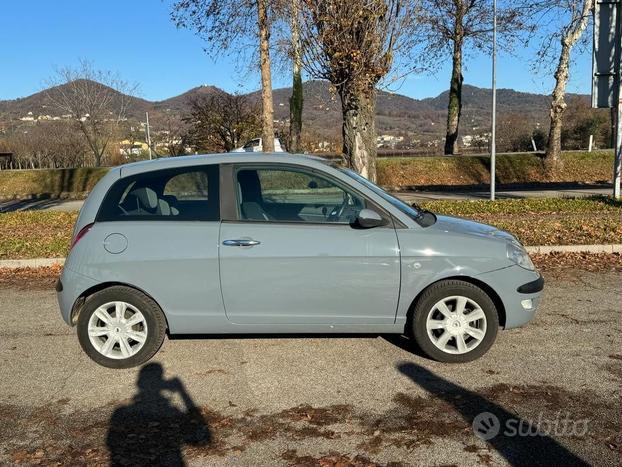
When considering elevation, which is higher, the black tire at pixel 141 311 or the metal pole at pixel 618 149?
the metal pole at pixel 618 149

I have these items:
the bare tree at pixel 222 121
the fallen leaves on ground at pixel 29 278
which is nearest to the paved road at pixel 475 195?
the fallen leaves on ground at pixel 29 278

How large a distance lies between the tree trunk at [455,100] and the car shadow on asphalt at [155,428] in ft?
89.1

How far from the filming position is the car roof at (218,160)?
461 centimetres

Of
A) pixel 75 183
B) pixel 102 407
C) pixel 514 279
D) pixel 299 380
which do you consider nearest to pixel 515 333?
pixel 514 279

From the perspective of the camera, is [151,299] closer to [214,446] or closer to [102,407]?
[102,407]

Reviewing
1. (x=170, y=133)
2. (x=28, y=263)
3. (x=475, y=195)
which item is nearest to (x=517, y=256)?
(x=28, y=263)

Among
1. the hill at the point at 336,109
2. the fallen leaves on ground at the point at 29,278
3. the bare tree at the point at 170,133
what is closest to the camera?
the fallen leaves on ground at the point at 29,278

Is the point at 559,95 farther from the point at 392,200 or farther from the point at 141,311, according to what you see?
the point at 141,311

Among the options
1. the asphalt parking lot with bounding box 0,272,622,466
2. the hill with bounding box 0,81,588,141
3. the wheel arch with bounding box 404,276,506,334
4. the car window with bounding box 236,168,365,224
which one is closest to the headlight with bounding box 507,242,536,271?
the wheel arch with bounding box 404,276,506,334

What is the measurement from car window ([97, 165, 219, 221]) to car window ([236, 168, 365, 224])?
255mm

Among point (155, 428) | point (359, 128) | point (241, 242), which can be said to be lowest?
point (155, 428)

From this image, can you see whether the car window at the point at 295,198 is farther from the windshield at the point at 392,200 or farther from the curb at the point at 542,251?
the curb at the point at 542,251

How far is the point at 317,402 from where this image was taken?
3.83 m

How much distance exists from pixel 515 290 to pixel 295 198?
6.46 feet
